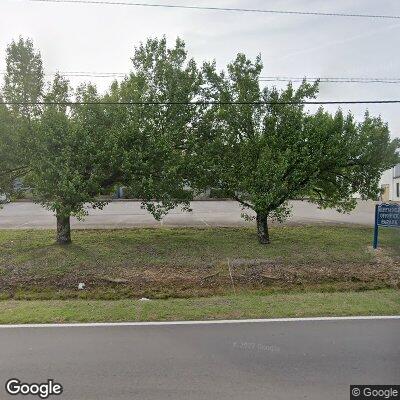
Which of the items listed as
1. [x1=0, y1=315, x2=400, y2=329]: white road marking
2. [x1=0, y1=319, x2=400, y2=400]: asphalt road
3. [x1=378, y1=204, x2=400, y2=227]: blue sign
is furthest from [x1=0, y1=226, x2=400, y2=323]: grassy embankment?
[x1=378, y1=204, x2=400, y2=227]: blue sign

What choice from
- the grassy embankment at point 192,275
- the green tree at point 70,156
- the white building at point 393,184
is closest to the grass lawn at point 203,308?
the grassy embankment at point 192,275

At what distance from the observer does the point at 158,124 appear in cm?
1126

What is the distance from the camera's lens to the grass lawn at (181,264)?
356 inches

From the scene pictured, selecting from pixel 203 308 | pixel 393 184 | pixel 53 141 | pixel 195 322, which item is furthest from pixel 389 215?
pixel 393 184

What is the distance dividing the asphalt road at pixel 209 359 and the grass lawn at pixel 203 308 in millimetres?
516

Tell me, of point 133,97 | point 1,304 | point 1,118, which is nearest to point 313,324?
point 1,304

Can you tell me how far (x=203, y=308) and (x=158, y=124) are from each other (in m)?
5.98

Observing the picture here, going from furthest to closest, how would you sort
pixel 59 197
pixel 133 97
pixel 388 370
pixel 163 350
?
pixel 133 97 < pixel 59 197 < pixel 163 350 < pixel 388 370

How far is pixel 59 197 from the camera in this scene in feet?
32.6

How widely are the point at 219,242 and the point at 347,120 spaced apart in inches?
226

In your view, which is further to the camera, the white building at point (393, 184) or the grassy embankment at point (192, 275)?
the white building at point (393, 184)

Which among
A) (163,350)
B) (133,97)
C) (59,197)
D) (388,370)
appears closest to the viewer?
(388,370)

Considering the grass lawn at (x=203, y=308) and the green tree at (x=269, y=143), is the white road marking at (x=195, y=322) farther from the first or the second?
the green tree at (x=269, y=143)

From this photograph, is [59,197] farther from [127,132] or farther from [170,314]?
[170,314]
